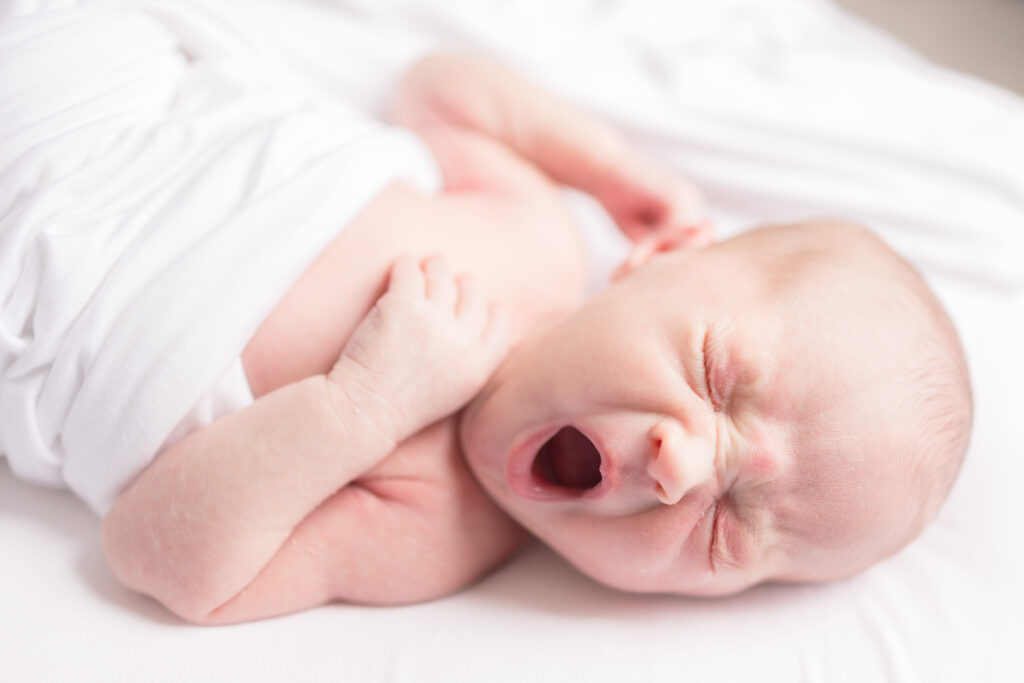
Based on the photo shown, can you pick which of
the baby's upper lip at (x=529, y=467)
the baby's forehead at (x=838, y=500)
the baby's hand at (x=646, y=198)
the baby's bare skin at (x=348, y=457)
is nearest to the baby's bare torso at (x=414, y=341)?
the baby's bare skin at (x=348, y=457)

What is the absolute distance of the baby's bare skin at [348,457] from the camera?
35.5 inches

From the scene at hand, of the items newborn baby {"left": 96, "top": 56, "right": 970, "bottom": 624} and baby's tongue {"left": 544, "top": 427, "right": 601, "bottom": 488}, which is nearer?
newborn baby {"left": 96, "top": 56, "right": 970, "bottom": 624}

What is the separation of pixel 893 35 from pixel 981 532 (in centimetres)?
140

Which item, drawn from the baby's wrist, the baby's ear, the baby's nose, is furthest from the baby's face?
the baby's ear

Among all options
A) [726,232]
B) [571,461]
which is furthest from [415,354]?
[726,232]

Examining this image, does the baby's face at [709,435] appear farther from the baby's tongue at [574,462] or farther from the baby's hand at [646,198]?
the baby's hand at [646,198]

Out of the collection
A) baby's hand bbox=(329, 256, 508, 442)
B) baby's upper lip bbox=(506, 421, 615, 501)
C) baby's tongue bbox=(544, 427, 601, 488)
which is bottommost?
baby's tongue bbox=(544, 427, 601, 488)

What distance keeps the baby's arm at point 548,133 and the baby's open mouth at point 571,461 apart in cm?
45

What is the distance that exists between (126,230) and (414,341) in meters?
0.34

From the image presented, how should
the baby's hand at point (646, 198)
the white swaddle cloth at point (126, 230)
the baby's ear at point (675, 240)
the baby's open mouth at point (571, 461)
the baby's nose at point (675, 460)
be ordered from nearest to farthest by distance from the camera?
the baby's nose at point (675, 460)
the white swaddle cloth at point (126, 230)
the baby's open mouth at point (571, 461)
the baby's ear at point (675, 240)
the baby's hand at point (646, 198)

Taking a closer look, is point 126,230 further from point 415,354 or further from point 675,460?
point 675,460

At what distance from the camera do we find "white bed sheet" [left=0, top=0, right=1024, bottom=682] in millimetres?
926

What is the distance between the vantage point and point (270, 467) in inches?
35.6

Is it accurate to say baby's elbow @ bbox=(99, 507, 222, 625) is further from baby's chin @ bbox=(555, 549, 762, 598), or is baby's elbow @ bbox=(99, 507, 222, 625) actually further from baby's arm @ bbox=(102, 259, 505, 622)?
baby's chin @ bbox=(555, 549, 762, 598)
